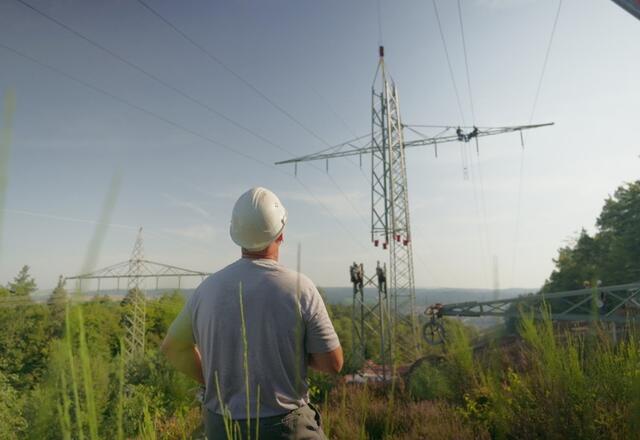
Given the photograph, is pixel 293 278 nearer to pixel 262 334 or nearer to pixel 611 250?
pixel 262 334

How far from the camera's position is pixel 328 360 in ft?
4.36

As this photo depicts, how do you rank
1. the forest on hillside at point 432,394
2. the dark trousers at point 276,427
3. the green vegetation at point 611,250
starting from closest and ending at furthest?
the forest on hillside at point 432,394 < the dark trousers at point 276,427 < the green vegetation at point 611,250

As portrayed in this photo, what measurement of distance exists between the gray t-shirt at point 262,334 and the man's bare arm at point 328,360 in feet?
0.08

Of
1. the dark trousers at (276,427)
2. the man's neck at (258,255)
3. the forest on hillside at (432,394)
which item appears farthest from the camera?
the man's neck at (258,255)

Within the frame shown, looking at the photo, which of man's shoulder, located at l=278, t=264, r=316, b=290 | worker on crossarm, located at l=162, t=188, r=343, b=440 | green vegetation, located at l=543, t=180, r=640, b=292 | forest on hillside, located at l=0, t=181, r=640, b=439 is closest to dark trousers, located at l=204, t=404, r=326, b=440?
worker on crossarm, located at l=162, t=188, r=343, b=440

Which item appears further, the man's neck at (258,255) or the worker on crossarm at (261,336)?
the man's neck at (258,255)

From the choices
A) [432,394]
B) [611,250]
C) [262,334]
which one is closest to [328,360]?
[262,334]

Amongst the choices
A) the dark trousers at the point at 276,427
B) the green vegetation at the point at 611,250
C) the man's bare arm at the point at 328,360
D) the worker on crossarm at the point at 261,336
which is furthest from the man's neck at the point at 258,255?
the green vegetation at the point at 611,250

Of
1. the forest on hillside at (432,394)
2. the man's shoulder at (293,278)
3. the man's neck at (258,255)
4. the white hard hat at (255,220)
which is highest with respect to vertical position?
the white hard hat at (255,220)

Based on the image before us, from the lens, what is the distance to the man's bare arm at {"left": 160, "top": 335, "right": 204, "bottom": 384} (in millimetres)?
1478

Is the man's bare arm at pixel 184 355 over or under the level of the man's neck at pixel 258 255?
under

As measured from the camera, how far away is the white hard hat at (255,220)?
136 cm

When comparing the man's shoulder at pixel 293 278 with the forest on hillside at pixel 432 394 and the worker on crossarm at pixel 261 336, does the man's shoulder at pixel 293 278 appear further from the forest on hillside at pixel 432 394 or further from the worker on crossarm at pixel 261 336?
the forest on hillside at pixel 432 394

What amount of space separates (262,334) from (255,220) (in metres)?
0.44
